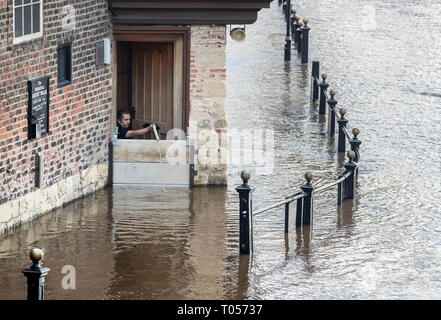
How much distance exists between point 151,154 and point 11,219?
3.63 metres

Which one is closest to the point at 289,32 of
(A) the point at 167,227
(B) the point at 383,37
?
(B) the point at 383,37

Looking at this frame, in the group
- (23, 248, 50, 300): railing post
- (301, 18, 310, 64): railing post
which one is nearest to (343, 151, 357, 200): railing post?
(23, 248, 50, 300): railing post

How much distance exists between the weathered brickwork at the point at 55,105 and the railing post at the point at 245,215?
342cm

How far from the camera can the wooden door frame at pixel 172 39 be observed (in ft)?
72.3

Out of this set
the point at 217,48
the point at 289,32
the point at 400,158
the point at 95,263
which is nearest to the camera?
the point at 95,263

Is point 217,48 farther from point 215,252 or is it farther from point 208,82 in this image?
point 215,252

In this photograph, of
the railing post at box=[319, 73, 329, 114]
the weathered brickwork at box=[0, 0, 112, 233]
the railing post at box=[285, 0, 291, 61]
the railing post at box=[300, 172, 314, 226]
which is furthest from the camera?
the railing post at box=[285, 0, 291, 61]

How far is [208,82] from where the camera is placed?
2219 centimetres

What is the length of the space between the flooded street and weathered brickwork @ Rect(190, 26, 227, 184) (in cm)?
47

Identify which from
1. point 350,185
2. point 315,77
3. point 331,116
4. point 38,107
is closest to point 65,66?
point 38,107

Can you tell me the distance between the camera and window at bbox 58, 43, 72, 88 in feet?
67.4

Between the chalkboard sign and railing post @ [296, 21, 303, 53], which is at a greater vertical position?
railing post @ [296, 21, 303, 53]

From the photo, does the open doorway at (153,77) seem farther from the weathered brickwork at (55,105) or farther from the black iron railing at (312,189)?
the black iron railing at (312,189)

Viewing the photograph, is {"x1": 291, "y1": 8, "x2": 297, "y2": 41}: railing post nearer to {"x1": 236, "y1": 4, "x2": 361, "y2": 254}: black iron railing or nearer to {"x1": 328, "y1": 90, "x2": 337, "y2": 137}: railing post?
{"x1": 236, "y1": 4, "x2": 361, "y2": 254}: black iron railing
